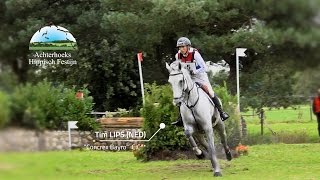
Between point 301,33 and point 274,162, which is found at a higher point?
point 301,33

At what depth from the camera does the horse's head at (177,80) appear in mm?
6066

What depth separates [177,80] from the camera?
6.12 m

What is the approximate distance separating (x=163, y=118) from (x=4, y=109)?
8.20 meters

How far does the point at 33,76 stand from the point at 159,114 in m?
7.99

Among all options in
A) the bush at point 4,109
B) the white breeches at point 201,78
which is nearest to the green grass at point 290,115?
the white breeches at point 201,78

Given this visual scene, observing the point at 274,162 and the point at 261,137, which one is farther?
the point at 261,137

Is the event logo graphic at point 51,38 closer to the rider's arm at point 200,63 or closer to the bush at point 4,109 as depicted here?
the bush at point 4,109

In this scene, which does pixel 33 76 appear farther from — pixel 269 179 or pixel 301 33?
pixel 269 179

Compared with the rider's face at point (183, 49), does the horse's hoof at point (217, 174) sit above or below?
below

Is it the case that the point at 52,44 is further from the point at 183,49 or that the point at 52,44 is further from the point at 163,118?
the point at 163,118

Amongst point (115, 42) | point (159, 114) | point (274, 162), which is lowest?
point (274, 162)

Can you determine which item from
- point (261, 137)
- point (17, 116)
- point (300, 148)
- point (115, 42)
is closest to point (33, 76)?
point (17, 116)

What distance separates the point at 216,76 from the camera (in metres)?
11.4

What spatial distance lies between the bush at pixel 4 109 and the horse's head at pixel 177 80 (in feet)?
16.1
